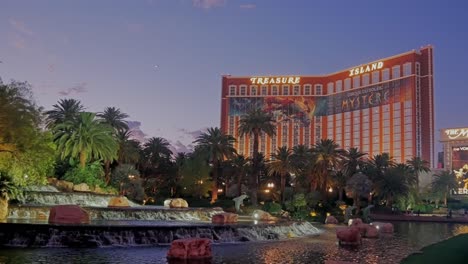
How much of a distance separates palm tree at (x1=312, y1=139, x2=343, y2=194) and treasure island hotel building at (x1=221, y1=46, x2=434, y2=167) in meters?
60.4

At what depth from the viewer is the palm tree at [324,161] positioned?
8525 centimetres

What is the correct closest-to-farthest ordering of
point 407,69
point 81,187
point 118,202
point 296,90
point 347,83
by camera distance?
point 118,202 → point 81,187 → point 407,69 → point 347,83 → point 296,90

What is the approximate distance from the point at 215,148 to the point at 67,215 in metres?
54.6

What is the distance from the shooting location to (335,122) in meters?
168

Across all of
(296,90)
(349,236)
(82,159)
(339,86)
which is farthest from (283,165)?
(296,90)

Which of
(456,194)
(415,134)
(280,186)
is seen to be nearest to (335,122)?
(415,134)

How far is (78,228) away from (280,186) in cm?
6911

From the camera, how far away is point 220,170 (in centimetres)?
9056

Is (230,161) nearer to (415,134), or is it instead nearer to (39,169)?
(39,169)

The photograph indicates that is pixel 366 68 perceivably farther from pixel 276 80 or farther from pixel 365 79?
pixel 276 80

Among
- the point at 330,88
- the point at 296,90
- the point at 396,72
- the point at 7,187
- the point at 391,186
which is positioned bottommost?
the point at 7,187

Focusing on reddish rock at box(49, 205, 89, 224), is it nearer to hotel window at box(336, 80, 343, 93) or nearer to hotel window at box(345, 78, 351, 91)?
hotel window at box(345, 78, 351, 91)

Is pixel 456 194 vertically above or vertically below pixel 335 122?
below

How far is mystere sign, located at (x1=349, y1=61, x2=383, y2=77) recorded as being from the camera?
15450cm
